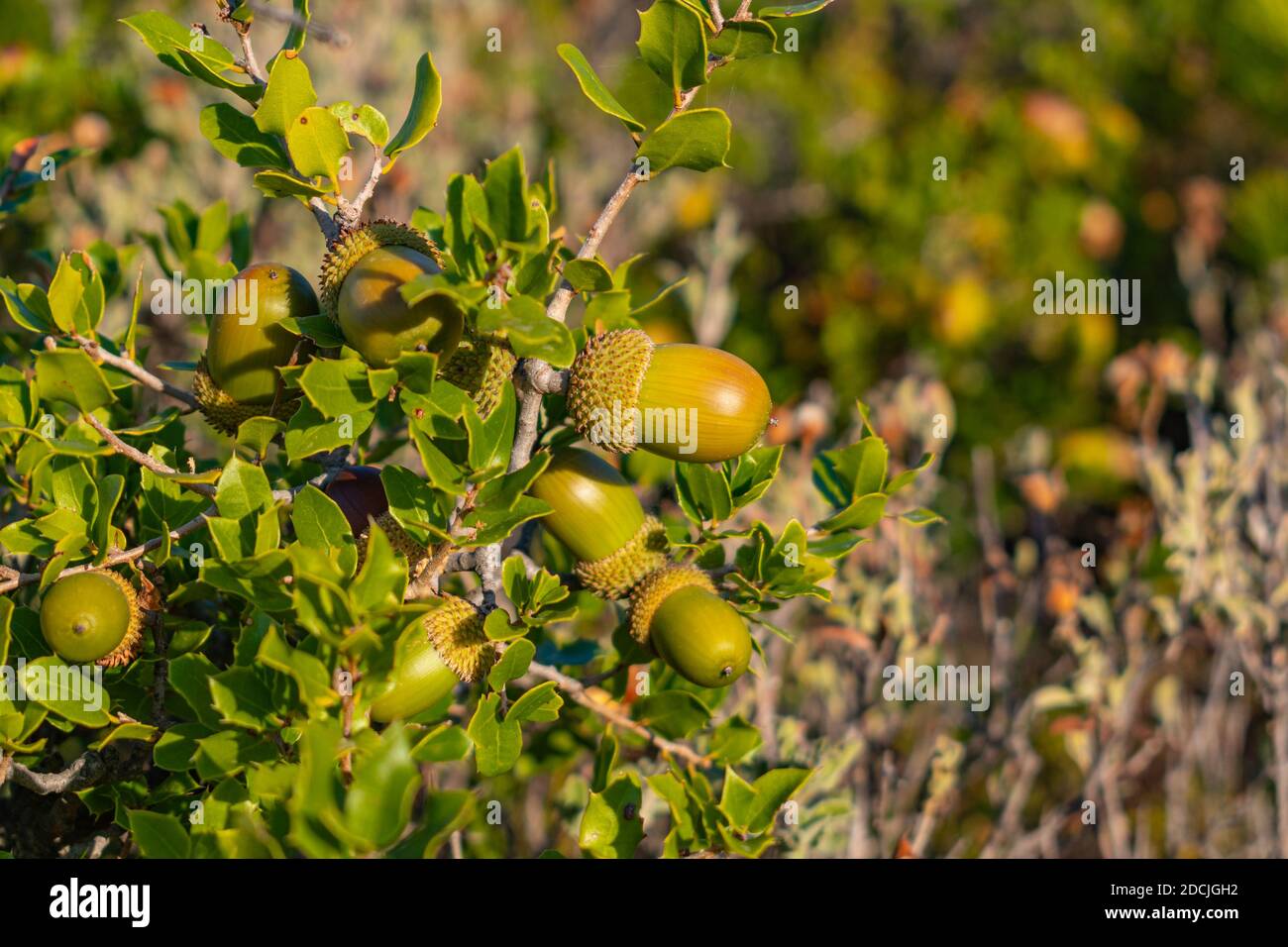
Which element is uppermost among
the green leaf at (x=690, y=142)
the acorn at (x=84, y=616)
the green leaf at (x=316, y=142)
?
the green leaf at (x=316, y=142)

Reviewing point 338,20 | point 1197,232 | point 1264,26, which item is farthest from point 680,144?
point 1264,26

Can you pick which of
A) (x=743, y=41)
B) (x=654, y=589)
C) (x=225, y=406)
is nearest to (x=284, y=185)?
(x=225, y=406)

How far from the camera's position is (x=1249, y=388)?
8.34ft

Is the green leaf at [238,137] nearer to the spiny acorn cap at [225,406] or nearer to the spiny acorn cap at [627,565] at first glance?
the spiny acorn cap at [225,406]

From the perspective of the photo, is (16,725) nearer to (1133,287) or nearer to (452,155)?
(452,155)

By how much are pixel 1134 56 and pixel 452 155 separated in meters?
3.24

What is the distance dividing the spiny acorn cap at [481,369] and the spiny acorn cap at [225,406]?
215 millimetres

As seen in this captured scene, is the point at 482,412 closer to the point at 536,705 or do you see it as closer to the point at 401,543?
the point at 401,543

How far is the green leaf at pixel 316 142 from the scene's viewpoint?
1.18 m

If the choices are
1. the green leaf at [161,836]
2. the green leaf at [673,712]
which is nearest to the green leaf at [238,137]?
the green leaf at [161,836]

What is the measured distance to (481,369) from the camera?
121 cm

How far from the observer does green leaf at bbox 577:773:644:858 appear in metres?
1.31

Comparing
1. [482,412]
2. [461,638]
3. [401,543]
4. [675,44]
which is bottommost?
[461,638]

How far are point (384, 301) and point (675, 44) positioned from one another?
39 centimetres
